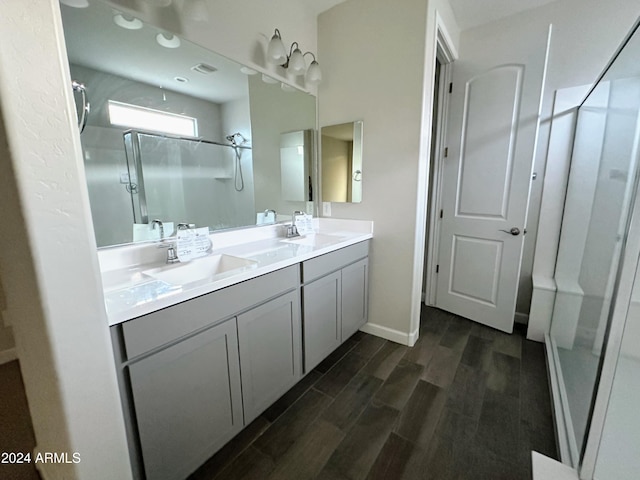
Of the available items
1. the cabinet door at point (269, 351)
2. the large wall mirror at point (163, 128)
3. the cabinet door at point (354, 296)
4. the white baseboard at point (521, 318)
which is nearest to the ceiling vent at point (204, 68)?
the large wall mirror at point (163, 128)

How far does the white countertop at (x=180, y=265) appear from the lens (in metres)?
0.90

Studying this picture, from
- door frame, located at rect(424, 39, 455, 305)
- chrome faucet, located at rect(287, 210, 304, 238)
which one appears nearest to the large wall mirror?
chrome faucet, located at rect(287, 210, 304, 238)

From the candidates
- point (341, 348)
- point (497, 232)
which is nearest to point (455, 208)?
point (497, 232)

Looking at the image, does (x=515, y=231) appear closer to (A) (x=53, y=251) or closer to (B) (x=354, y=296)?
(B) (x=354, y=296)

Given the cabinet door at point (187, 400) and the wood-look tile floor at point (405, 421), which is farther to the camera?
the wood-look tile floor at point (405, 421)

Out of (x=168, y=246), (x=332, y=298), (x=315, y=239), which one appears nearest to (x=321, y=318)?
(x=332, y=298)

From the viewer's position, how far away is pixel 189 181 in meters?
1.52

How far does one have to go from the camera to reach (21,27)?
1.91ft

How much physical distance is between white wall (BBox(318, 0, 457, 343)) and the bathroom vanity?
0.61 metres

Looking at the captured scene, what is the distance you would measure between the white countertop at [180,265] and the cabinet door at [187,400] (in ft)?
0.60

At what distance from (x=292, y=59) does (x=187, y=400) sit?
6.70 ft

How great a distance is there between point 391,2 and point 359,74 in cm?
46

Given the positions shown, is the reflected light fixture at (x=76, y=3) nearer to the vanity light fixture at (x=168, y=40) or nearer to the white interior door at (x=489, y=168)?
the vanity light fixture at (x=168, y=40)

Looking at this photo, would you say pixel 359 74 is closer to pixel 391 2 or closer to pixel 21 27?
pixel 391 2
